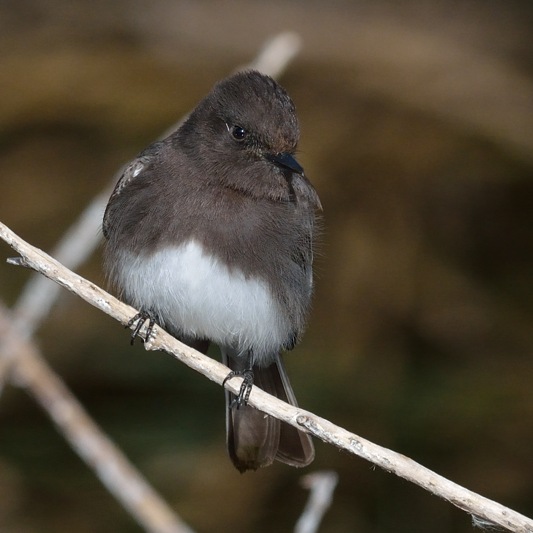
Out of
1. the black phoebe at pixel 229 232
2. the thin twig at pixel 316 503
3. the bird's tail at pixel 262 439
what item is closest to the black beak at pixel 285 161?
the black phoebe at pixel 229 232

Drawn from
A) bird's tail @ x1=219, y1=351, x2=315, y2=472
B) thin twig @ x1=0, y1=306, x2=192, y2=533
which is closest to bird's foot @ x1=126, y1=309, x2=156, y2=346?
thin twig @ x1=0, y1=306, x2=192, y2=533

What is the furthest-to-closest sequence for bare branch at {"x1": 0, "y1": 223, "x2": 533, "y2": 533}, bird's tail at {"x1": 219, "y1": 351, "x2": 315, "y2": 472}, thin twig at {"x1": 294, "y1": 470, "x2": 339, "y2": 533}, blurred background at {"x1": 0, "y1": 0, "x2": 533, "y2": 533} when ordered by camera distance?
blurred background at {"x1": 0, "y1": 0, "x2": 533, "y2": 533} < bird's tail at {"x1": 219, "y1": 351, "x2": 315, "y2": 472} < thin twig at {"x1": 294, "y1": 470, "x2": 339, "y2": 533} < bare branch at {"x1": 0, "y1": 223, "x2": 533, "y2": 533}

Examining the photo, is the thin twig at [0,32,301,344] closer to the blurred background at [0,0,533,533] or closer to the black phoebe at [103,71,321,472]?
the black phoebe at [103,71,321,472]

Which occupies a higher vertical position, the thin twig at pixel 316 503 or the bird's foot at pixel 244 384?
the bird's foot at pixel 244 384

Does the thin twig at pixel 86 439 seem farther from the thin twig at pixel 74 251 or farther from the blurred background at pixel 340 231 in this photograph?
the blurred background at pixel 340 231

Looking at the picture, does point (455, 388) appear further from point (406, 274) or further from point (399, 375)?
point (406, 274)

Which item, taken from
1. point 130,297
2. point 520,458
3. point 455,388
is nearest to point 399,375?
point 455,388

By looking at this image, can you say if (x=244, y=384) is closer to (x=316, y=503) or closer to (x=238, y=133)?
(x=316, y=503)

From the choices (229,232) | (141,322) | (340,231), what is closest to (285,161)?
(229,232)
